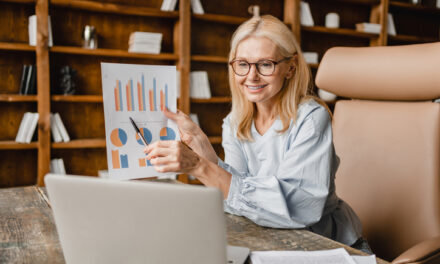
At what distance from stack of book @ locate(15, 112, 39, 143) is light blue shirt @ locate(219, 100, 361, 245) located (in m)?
1.99

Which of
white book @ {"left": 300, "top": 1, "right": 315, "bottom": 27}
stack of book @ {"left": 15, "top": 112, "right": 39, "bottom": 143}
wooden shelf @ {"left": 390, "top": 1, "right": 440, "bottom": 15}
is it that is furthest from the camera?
wooden shelf @ {"left": 390, "top": 1, "right": 440, "bottom": 15}

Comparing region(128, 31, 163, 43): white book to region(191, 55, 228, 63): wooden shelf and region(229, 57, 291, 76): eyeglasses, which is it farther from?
region(229, 57, 291, 76): eyeglasses

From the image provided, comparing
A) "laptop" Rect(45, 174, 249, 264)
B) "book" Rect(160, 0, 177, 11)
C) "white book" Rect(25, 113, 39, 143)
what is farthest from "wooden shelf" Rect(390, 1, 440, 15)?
"laptop" Rect(45, 174, 249, 264)

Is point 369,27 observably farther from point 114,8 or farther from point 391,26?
point 114,8

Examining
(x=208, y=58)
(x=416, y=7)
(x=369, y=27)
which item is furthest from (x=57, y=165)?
(x=416, y=7)

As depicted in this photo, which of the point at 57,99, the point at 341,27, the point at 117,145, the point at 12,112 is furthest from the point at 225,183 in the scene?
the point at 341,27

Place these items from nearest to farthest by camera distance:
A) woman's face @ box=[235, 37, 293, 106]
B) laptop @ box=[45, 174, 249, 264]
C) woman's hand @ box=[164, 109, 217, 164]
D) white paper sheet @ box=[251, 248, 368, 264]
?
laptop @ box=[45, 174, 249, 264] < white paper sheet @ box=[251, 248, 368, 264] < woman's hand @ box=[164, 109, 217, 164] < woman's face @ box=[235, 37, 293, 106]

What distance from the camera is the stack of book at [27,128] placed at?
295 cm

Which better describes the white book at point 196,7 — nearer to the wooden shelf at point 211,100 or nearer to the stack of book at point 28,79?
the wooden shelf at point 211,100

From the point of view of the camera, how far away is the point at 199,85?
→ 11.4 feet

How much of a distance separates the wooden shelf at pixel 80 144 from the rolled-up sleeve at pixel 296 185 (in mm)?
2130

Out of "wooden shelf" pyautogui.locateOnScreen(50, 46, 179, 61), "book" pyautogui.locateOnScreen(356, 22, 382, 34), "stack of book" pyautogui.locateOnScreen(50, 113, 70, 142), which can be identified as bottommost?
"stack of book" pyautogui.locateOnScreen(50, 113, 70, 142)

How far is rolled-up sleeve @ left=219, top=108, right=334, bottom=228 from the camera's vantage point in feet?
3.67

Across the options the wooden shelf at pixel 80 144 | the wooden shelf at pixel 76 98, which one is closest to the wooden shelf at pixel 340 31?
the wooden shelf at pixel 76 98
